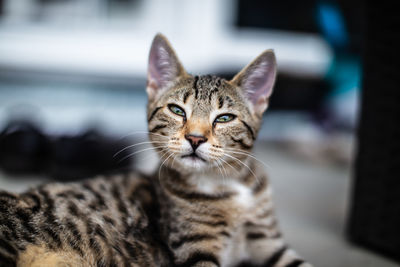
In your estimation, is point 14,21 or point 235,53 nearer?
point 14,21

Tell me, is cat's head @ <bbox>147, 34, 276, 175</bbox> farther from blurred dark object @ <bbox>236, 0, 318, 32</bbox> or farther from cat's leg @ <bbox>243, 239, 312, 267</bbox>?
blurred dark object @ <bbox>236, 0, 318, 32</bbox>

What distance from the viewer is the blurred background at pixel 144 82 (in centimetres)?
221

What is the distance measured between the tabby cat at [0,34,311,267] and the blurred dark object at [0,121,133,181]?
0.99 m

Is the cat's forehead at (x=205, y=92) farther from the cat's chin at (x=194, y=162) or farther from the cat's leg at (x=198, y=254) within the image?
the cat's leg at (x=198, y=254)

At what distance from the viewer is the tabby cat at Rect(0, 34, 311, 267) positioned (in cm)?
103

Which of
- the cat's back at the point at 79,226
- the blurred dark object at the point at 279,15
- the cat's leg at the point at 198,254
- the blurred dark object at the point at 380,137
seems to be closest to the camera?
the cat's back at the point at 79,226

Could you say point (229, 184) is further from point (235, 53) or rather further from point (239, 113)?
point (235, 53)

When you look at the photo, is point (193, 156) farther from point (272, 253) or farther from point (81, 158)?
point (81, 158)

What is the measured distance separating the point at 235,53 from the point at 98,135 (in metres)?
2.64

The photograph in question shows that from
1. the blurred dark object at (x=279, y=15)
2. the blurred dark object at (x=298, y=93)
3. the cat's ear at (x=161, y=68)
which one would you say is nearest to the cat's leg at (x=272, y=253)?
the cat's ear at (x=161, y=68)

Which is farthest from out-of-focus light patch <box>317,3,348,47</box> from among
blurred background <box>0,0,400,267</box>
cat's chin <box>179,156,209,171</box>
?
cat's chin <box>179,156,209,171</box>

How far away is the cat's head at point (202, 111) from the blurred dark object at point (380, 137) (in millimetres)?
489

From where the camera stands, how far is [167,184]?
1.22 m

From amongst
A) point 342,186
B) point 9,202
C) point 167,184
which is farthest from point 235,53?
point 9,202
